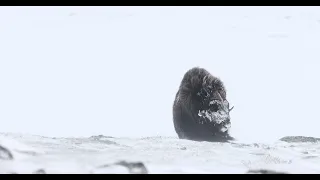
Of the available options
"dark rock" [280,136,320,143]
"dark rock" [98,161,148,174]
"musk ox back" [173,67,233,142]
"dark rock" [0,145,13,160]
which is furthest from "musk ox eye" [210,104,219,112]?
"dark rock" [0,145,13,160]

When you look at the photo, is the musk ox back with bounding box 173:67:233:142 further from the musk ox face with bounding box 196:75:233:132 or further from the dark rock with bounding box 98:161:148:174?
the dark rock with bounding box 98:161:148:174

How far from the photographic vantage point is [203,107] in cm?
946

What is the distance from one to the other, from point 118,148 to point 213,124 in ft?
8.97

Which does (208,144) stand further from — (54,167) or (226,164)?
(54,167)

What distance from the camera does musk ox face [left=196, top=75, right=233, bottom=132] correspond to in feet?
30.8

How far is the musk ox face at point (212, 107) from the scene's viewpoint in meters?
9.39

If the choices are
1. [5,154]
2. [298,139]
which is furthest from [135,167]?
[298,139]

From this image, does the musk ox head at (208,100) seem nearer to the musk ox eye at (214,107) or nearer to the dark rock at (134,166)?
the musk ox eye at (214,107)

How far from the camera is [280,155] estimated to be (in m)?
7.61

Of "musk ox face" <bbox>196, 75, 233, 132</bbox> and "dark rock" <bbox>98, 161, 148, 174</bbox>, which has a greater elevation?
"musk ox face" <bbox>196, 75, 233, 132</bbox>

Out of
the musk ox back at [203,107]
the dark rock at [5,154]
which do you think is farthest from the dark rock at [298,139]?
the dark rock at [5,154]

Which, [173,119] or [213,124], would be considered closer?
[213,124]

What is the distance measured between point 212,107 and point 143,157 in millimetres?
3093

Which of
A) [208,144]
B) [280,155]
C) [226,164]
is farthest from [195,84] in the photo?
[226,164]
